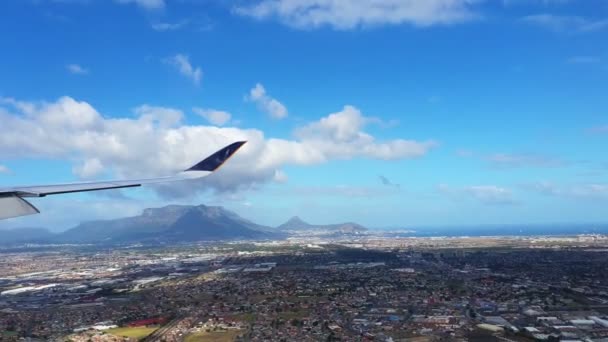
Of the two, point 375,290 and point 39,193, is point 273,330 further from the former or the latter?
point 39,193

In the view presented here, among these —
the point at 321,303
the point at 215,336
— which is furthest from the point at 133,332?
the point at 321,303

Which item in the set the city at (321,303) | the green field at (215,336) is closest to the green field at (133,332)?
→ the city at (321,303)

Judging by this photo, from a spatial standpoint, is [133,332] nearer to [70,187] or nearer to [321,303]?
[321,303]

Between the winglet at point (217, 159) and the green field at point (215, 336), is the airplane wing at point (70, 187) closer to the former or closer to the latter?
the winglet at point (217, 159)

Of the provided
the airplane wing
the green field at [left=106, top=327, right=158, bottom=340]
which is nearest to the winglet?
the airplane wing

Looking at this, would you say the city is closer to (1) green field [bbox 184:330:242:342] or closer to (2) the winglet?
(1) green field [bbox 184:330:242:342]

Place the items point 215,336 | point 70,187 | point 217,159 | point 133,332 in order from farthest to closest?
point 133,332 → point 215,336 → point 217,159 → point 70,187
